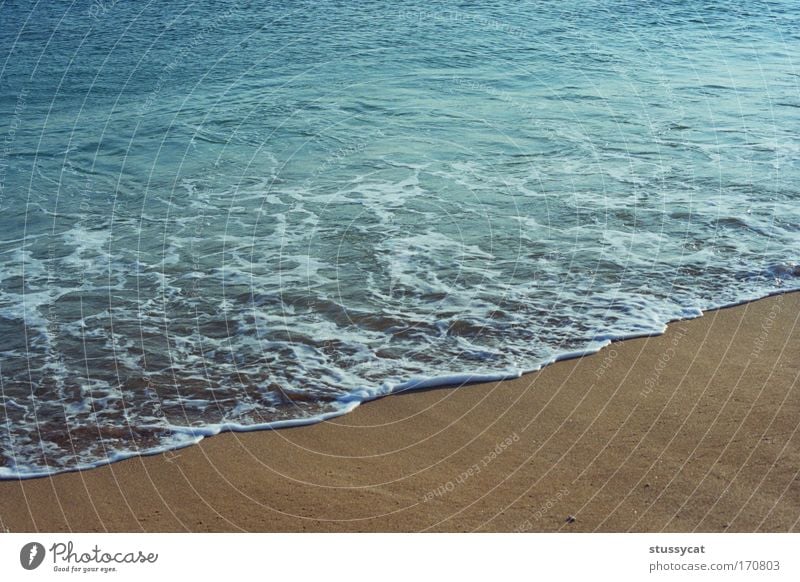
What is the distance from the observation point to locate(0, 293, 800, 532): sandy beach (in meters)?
5.38

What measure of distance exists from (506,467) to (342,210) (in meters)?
5.81

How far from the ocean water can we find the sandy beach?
1.10 feet

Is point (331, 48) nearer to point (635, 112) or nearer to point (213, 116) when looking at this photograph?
point (213, 116)

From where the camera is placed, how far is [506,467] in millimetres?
5898

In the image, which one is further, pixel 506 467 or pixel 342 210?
pixel 342 210

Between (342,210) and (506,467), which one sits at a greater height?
(506,467)

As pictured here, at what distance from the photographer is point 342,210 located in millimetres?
11062

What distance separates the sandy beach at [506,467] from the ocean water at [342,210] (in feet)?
1.10

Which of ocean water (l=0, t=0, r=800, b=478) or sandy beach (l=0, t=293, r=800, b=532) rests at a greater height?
sandy beach (l=0, t=293, r=800, b=532)

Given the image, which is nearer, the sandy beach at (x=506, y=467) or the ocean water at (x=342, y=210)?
the sandy beach at (x=506, y=467)

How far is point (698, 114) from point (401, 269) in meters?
8.83

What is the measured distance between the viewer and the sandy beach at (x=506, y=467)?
5.38 metres

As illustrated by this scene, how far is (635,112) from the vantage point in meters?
15.8
